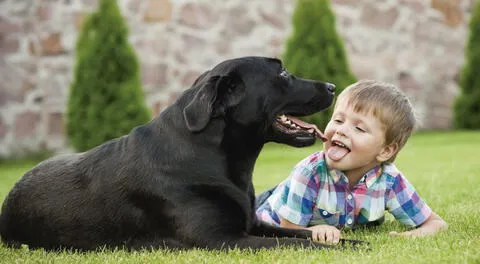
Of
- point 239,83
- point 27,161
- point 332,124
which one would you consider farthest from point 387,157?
point 27,161

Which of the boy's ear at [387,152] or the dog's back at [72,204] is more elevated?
the boy's ear at [387,152]

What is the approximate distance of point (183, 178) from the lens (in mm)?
3748

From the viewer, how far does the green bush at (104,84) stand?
1069 cm

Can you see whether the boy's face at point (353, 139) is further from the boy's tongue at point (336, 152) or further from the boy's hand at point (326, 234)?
the boy's hand at point (326, 234)

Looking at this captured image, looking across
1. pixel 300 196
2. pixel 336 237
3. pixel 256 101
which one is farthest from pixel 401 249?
pixel 256 101

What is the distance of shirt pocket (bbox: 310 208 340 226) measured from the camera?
4.34 meters

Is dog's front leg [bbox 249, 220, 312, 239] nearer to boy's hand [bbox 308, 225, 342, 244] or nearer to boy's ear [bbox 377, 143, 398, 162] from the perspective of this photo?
boy's hand [bbox 308, 225, 342, 244]

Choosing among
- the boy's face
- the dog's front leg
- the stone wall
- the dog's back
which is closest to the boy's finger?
the dog's front leg

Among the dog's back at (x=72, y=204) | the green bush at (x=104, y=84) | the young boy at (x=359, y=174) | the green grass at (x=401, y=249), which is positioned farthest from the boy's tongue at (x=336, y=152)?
the green bush at (x=104, y=84)

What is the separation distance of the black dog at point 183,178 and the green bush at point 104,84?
652 centimetres

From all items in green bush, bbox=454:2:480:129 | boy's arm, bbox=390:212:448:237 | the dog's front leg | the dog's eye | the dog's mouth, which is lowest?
green bush, bbox=454:2:480:129

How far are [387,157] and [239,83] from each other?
1065 millimetres

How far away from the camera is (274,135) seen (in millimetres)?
Result: 4043

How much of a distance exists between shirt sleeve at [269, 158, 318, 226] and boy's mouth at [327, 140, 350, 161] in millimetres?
196
